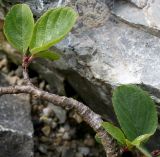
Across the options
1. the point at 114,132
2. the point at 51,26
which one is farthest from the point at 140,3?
the point at 114,132

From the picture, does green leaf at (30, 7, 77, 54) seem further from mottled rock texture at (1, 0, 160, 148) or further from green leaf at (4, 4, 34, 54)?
mottled rock texture at (1, 0, 160, 148)

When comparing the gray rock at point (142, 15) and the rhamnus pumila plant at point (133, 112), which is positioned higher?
the gray rock at point (142, 15)

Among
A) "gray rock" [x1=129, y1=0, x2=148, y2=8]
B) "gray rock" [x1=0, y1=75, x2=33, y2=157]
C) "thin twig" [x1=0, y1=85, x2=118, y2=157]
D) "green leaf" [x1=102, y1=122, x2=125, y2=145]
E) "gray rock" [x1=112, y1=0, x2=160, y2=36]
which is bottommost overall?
"gray rock" [x1=0, y1=75, x2=33, y2=157]

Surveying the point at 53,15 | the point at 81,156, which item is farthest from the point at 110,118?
the point at 53,15

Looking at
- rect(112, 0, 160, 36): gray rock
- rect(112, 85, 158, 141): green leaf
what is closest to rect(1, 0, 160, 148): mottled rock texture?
rect(112, 0, 160, 36): gray rock

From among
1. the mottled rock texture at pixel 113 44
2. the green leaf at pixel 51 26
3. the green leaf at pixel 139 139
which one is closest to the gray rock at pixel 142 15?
the mottled rock texture at pixel 113 44

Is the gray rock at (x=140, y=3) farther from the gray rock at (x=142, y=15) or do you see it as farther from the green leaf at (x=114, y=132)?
the green leaf at (x=114, y=132)
